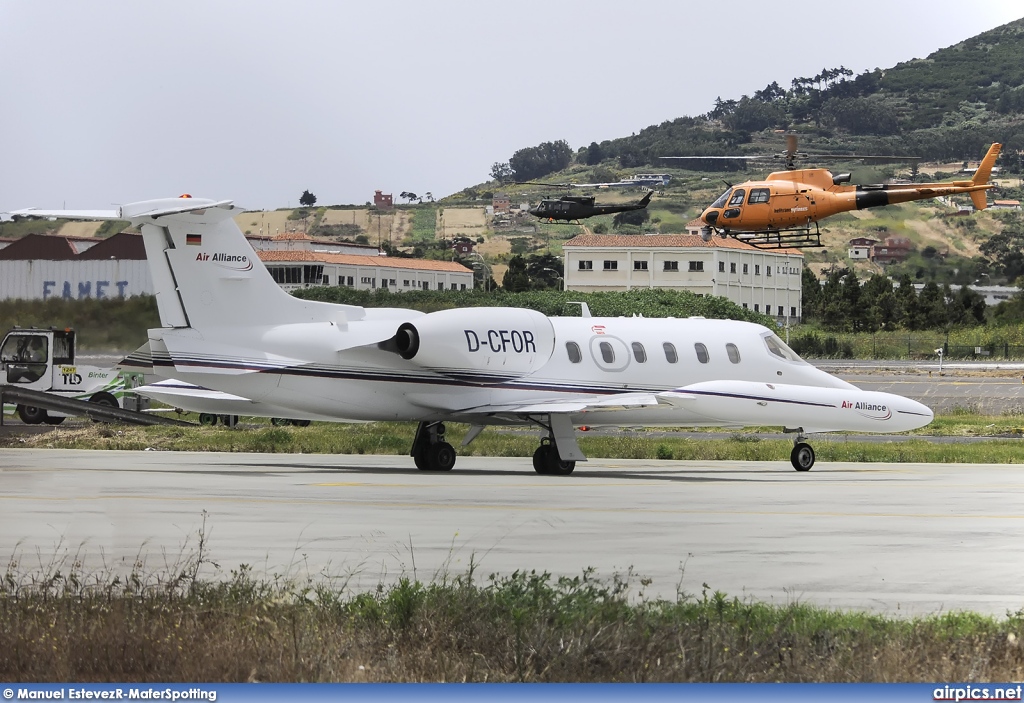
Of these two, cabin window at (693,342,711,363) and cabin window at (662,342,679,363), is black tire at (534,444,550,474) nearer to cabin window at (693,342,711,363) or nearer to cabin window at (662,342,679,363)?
cabin window at (662,342,679,363)

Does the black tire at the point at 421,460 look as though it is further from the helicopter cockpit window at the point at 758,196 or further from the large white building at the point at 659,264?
the large white building at the point at 659,264

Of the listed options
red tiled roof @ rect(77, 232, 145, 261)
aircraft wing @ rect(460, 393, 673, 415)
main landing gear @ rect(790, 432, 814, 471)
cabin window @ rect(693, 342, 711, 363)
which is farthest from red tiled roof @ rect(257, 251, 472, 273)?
main landing gear @ rect(790, 432, 814, 471)

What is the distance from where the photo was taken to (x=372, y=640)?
9148mm

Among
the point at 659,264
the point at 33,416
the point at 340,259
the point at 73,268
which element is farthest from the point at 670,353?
the point at 659,264

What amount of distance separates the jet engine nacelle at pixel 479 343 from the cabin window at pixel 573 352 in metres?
0.37

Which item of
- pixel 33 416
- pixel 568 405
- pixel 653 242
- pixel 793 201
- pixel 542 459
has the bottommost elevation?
pixel 33 416

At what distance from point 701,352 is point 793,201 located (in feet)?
36.2

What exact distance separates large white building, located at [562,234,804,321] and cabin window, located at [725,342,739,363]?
51388mm

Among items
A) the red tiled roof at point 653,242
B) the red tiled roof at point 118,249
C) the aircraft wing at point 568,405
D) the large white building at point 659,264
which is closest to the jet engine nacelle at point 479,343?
the aircraft wing at point 568,405

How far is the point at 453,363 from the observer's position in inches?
1094

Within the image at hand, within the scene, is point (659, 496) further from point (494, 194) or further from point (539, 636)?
point (494, 194)

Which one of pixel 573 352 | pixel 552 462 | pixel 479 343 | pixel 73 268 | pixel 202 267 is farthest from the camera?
pixel 73 268

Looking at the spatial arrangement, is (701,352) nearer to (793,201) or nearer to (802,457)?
(802,457)

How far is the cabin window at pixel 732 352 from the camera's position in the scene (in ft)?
103
